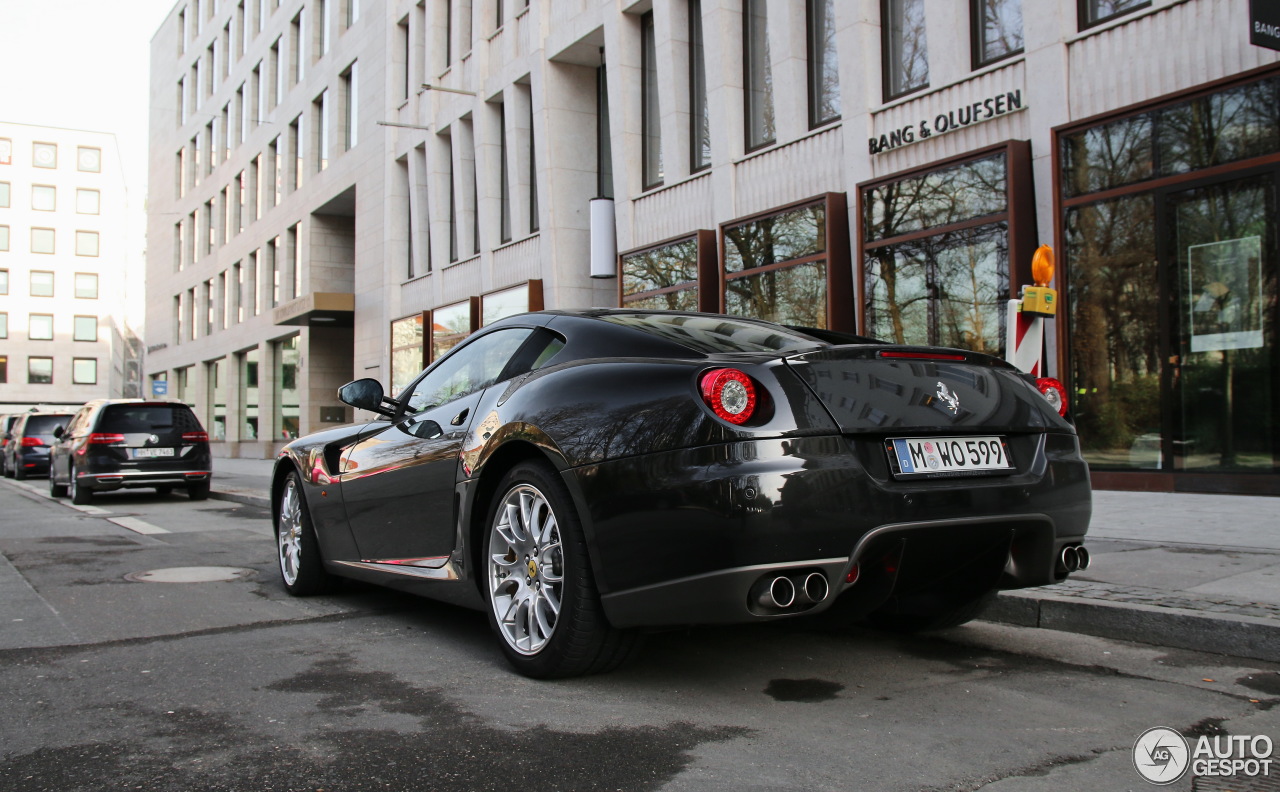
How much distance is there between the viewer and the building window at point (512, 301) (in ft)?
70.6

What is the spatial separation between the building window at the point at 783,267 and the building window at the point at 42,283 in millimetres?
90941

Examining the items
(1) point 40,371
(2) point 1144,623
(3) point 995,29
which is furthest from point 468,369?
(1) point 40,371

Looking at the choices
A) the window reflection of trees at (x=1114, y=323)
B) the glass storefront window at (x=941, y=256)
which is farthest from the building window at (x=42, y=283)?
the window reflection of trees at (x=1114, y=323)

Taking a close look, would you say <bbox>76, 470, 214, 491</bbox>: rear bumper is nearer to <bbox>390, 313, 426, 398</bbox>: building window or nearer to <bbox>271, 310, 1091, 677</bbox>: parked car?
<bbox>390, 313, 426, 398</bbox>: building window

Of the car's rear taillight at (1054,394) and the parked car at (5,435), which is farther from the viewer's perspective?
the parked car at (5,435)

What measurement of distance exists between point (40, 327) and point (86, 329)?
135 inches

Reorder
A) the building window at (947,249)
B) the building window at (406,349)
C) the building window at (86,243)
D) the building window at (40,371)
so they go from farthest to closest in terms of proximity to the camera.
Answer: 1. the building window at (86,243)
2. the building window at (40,371)
3. the building window at (406,349)
4. the building window at (947,249)

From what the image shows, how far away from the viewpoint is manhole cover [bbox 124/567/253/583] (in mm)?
6709

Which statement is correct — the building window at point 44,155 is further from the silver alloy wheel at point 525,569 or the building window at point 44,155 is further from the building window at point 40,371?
the silver alloy wheel at point 525,569

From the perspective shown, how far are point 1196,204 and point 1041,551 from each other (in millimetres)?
8439

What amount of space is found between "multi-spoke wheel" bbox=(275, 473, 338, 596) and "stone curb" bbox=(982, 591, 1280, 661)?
3.40 metres

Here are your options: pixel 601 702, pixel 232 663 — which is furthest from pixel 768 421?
pixel 232 663

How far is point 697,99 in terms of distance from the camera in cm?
1766

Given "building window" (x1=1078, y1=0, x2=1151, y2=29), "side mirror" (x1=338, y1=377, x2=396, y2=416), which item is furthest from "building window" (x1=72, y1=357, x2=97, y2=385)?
"side mirror" (x1=338, y1=377, x2=396, y2=416)
